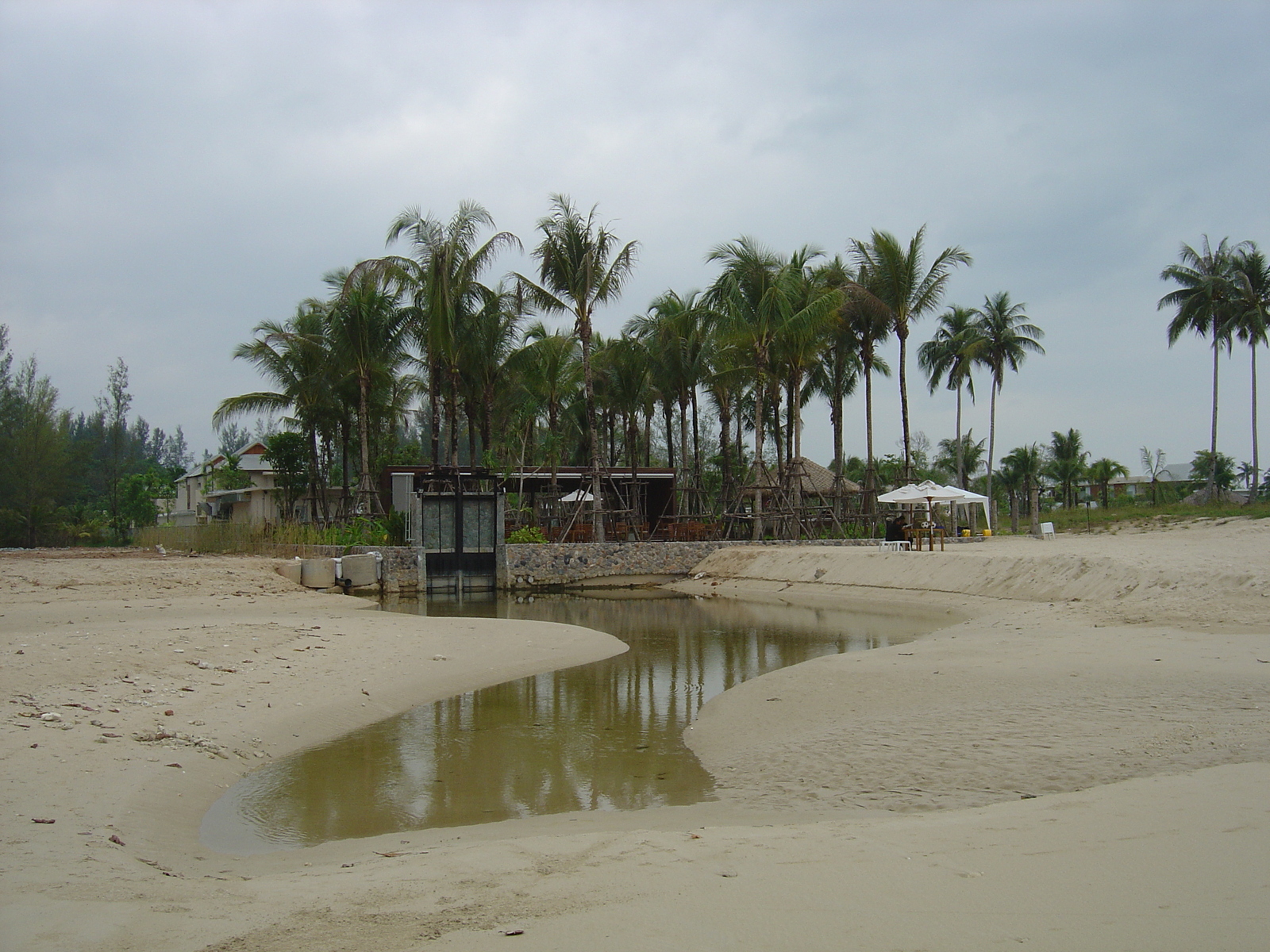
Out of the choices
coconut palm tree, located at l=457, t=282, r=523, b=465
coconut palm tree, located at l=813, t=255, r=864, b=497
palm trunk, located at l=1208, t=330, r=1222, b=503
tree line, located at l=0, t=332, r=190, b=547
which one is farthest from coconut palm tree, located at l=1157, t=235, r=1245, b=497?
tree line, located at l=0, t=332, r=190, b=547

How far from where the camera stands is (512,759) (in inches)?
302

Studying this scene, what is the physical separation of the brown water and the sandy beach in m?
0.31

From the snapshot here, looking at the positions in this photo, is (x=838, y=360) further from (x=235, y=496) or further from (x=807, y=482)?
(x=235, y=496)

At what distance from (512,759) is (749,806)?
2596 mm

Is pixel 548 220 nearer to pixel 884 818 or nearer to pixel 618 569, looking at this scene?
pixel 618 569

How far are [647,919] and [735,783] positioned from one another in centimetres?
328

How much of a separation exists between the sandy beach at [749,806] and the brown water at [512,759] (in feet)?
1.00

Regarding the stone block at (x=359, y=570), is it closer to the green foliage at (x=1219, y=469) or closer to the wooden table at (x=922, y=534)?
the wooden table at (x=922, y=534)

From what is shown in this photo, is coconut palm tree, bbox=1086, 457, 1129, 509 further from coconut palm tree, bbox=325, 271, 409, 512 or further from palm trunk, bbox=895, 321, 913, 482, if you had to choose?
coconut palm tree, bbox=325, 271, 409, 512

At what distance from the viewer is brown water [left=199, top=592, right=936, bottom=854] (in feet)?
20.2

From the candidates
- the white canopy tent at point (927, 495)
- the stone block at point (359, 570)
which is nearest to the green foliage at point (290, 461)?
the stone block at point (359, 570)

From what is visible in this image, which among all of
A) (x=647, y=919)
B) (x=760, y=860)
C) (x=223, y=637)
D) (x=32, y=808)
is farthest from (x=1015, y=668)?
(x=223, y=637)

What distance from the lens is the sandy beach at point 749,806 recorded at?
11.1ft

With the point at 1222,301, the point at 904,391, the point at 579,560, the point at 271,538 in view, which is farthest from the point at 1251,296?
the point at 271,538
